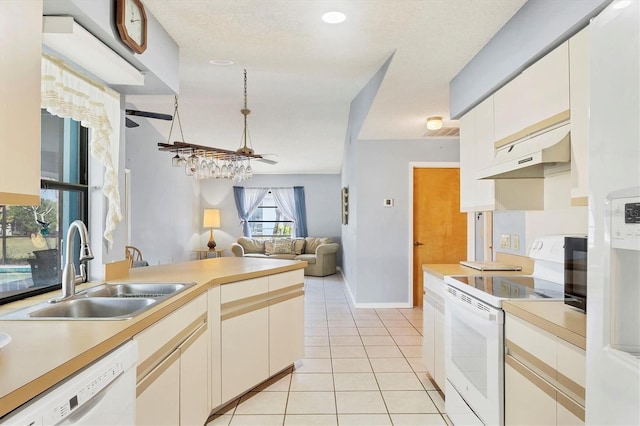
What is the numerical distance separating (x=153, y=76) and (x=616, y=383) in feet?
8.67

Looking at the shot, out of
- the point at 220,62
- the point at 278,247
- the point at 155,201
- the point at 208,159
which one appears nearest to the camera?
the point at 220,62

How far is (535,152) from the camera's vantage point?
177 centimetres

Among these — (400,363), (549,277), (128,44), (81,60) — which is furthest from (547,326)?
(81,60)

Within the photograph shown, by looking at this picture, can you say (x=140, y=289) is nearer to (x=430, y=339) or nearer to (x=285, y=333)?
(x=285, y=333)

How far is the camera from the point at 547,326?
54.8 inches

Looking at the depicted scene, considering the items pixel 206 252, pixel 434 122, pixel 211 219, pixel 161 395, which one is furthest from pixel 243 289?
pixel 211 219

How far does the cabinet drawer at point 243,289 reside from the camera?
93.7 inches

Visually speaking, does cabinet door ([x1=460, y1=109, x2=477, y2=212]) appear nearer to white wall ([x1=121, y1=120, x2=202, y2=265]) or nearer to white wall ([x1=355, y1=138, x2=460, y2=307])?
white wall ([x1=355, y1=138, x2=460, y2=307])

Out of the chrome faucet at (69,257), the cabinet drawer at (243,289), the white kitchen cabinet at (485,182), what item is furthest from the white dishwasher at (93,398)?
the white kitchen cabinet at (485,182)

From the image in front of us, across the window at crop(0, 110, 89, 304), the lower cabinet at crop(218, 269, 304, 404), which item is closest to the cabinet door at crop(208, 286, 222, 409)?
the lower cabinet at crop(218, 269, 304, 404)

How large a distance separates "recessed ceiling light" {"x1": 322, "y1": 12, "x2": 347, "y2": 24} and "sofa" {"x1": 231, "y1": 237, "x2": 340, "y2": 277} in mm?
6100

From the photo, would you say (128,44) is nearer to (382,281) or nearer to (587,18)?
(587,18)

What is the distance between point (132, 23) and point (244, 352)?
2045 millimetres

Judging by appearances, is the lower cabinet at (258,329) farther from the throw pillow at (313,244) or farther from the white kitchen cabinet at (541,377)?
the throw pillow at (313,244)
